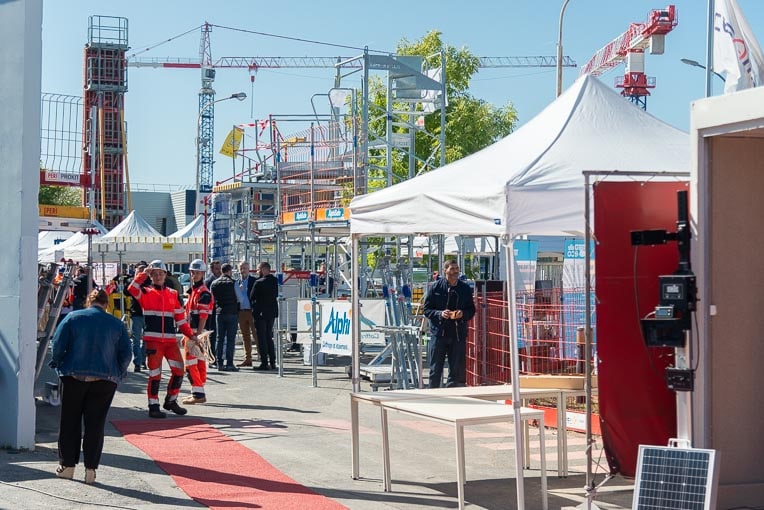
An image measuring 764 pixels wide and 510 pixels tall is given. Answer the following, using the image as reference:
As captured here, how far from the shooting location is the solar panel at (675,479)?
23.8 feet

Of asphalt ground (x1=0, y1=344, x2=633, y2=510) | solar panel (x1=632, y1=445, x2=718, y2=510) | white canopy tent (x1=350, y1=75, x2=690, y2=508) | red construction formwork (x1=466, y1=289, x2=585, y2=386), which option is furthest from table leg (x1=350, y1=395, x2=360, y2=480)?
red construction formwork (x1=466, y1=289, x2=585, y2=386)

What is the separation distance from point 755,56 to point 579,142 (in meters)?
2.48

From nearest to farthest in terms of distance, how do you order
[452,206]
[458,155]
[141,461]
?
[452,206] → [141,461] → [458,155]

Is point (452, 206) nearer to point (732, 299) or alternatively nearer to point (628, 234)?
point (628, 234)

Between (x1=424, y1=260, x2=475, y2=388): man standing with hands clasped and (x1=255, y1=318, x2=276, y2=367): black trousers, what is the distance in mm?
6282

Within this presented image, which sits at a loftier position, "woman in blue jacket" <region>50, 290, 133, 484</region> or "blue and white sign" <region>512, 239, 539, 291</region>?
"blue and white sign" <region>512, 239, 539, 291</region>

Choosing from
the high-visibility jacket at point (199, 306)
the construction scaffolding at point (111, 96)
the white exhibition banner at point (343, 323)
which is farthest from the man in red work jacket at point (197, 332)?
the construction scaffolding at point (111, 96)

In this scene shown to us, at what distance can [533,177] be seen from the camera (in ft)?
28.2

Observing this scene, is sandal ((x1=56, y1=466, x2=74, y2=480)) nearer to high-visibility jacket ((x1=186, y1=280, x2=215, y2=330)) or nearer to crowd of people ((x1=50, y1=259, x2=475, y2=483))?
crowd of people ((x1=50, y1=259, x2=475, y2=483))

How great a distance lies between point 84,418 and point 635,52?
76.3 meters

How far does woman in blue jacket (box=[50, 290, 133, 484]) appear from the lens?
932cm

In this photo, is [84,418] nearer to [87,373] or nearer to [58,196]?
[87,373]

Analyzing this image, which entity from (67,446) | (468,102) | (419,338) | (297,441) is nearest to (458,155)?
(468,102)

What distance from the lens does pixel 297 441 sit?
1200cm
